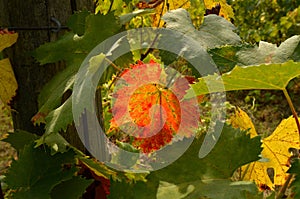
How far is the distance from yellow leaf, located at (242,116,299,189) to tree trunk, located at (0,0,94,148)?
0.48 m

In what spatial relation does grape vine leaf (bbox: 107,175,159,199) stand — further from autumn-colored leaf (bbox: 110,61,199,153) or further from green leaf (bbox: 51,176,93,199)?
autumn-colored leaf (bbox: 110,61,199,153)

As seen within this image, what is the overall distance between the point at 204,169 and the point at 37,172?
0.31m

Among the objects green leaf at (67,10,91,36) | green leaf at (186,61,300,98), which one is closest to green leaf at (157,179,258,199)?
green leaf at (186,61,300,98)

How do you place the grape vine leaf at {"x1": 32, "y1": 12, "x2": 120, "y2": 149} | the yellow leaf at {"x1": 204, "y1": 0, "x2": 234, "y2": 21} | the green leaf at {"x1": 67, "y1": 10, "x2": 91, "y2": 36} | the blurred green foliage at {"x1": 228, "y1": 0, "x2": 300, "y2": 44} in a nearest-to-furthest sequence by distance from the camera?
the grape vine leaf at {"x1": 32, "y1": 12, "x2": 120, "y2": 149}
the green leaf at {"x1": 67, "y1": 10, "x2": 91, "y2": 36}
the yellow leaf at {"x1": 204, "y1": 0, "x2": 234, "y2": 21}
the blurred green foliage at {"x1": 228, "y1": 0, "x2": 300, "y2": 44}

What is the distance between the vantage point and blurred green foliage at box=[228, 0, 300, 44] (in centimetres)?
543

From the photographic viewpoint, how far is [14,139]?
1086mm

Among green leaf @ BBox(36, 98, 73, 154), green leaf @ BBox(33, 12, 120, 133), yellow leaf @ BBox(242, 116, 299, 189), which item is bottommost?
yellow leaf @ BBox(242, 116, 299, 189)

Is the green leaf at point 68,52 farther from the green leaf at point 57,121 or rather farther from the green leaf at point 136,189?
the green leaf at point 136,189

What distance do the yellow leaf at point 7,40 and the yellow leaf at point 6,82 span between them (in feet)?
0.18

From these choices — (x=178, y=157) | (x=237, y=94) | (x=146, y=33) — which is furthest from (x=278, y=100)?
(x=178, y=157)

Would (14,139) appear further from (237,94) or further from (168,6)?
(237,94)

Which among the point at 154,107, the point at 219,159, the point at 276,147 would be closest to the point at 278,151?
the point at 276,147

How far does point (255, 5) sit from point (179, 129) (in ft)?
15.6

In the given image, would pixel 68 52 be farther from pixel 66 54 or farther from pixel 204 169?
pixel 204 169
